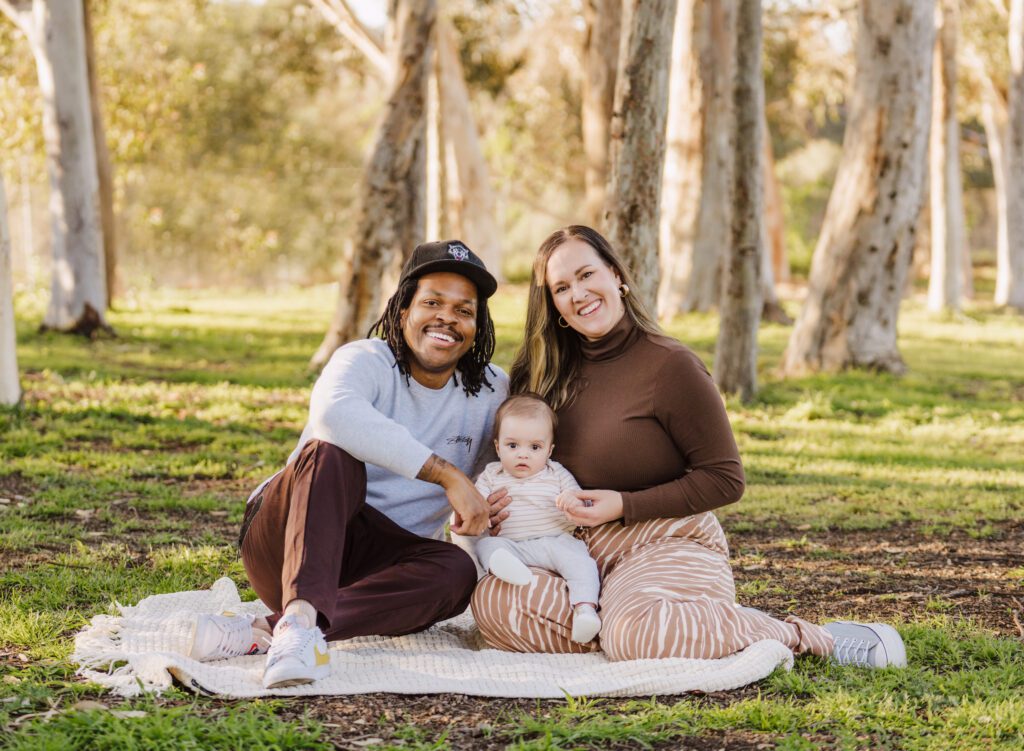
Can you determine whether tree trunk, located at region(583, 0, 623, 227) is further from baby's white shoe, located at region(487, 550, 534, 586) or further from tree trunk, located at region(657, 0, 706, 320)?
baby's white shoe, located at region(487, 550, 534, 586)

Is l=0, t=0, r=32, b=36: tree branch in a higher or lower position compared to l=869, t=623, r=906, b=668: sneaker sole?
higher

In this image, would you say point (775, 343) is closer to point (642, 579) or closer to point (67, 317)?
point (67, 317)

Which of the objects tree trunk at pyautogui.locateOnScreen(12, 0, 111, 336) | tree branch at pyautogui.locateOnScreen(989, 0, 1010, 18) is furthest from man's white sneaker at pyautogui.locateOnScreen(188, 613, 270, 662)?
tree branch at pyautogui.locateOnScreen(989, 0, 1010, 18)

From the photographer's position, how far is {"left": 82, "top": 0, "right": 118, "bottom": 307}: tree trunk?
620 inches

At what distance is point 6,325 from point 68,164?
5.02 meters

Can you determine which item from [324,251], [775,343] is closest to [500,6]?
[775,343]

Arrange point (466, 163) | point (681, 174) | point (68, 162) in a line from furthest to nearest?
point (466, 163) < point (681, 174) < point (68, 162)

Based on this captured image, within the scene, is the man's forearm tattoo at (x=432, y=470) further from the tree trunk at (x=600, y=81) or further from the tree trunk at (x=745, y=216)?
the tree trunk at (x=600, y=81)

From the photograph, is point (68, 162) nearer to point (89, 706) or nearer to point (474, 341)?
point (474, 341)

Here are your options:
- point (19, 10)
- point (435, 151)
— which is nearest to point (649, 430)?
point (19, 10)

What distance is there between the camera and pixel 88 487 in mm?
6695

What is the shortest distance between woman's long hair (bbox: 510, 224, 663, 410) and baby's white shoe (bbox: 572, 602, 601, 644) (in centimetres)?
73

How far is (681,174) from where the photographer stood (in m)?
18.2

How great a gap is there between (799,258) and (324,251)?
637 inches
